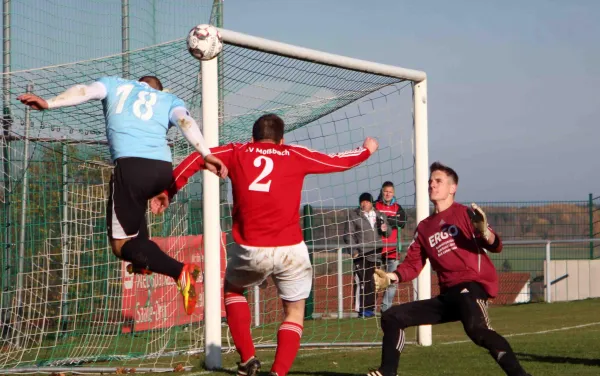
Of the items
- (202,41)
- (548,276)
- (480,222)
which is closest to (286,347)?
(480,222)

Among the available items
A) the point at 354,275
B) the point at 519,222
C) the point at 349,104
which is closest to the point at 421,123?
the point at 349,104

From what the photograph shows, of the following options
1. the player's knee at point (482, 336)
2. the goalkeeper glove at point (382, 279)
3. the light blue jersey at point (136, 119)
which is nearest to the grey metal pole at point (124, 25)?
the light blue jersey at point (136, 119)

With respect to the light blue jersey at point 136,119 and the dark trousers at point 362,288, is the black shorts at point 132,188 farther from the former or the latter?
the dark trousers at point 362,288

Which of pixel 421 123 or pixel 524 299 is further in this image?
pixel 524 299

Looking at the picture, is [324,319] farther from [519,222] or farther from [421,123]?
[519,222]

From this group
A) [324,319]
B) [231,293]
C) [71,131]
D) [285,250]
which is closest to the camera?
[285,250]

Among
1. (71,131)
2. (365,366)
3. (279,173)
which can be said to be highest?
(71,131)

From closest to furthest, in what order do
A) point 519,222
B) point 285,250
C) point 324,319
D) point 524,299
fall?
point 285,250 → point 324,319 → point 524,299 → point 519,222

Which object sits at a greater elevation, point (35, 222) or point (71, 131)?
point (71, 131)

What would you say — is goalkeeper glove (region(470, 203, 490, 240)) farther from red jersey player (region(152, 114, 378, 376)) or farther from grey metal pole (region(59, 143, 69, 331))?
grey metal pole (region(59, 143, 69, 331))

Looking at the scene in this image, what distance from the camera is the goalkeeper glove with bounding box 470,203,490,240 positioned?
22.0 feet

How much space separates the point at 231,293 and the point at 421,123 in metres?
Answer: 4.22

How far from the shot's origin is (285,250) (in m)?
7.09

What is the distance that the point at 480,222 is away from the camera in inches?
266
